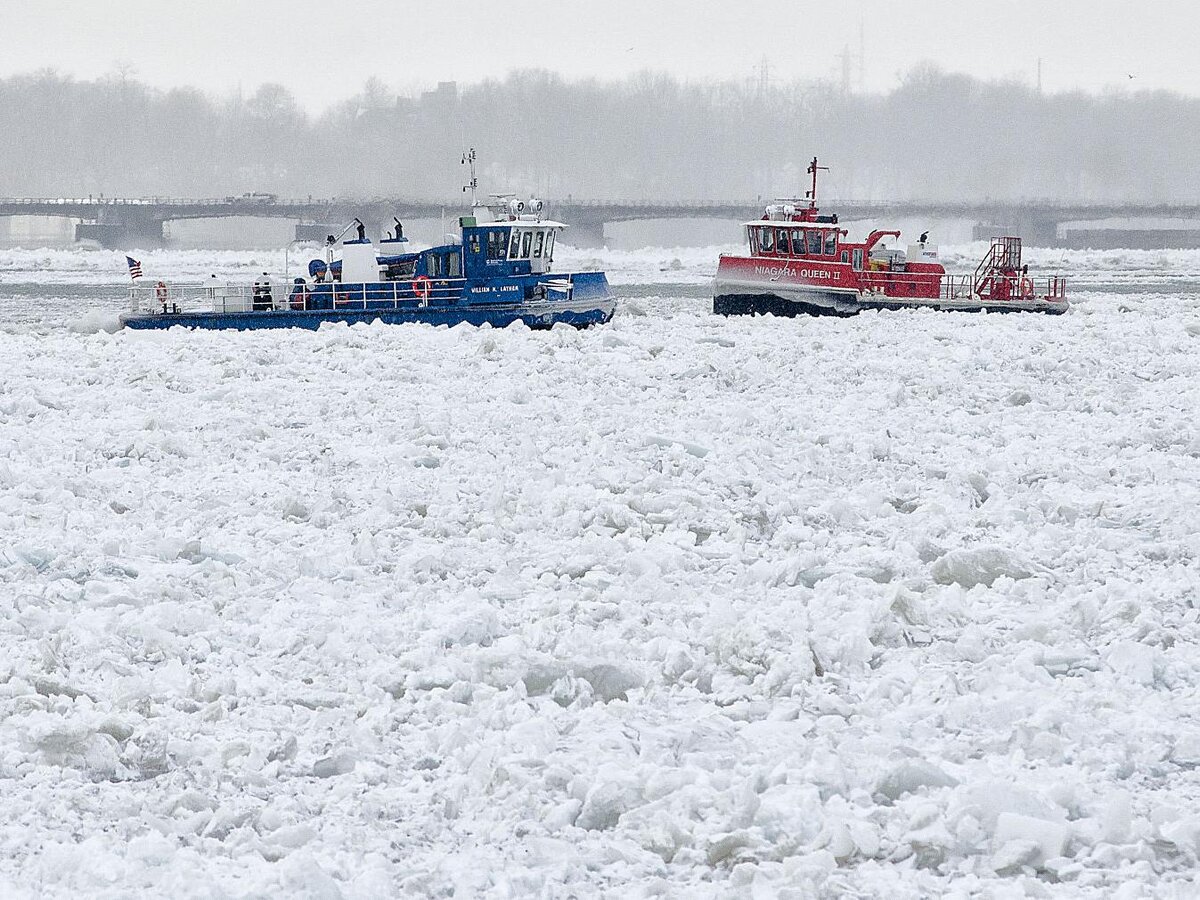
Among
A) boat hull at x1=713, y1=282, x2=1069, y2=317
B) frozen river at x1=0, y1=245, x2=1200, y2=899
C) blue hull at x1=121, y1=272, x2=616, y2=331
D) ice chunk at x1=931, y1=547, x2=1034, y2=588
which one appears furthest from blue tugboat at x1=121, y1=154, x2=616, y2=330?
ice chunk at x1=931, y1=547, x2=1034, y2=588

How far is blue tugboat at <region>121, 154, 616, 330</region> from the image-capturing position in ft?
98.7

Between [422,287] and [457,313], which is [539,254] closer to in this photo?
[422,287]

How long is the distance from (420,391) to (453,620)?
7.93 meters

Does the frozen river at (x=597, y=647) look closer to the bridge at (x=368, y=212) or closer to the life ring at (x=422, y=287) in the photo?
the life ring at (x=422, y=287)

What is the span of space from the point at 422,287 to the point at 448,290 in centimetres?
62

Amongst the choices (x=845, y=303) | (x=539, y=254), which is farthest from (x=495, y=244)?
(x=845, y=303)

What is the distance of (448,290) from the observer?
102ft

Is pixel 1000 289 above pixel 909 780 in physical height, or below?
above

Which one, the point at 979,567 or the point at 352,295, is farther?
the point at 352,295

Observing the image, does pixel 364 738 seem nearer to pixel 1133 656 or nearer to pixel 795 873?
pixel 795 873

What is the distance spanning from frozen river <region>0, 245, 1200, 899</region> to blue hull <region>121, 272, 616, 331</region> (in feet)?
51.1

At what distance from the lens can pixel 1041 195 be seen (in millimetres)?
167250

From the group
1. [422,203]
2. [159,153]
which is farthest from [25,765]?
[159,153]

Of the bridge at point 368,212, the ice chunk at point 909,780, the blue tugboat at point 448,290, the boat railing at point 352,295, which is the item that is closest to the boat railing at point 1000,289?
the blue tugboat at point 448,290
